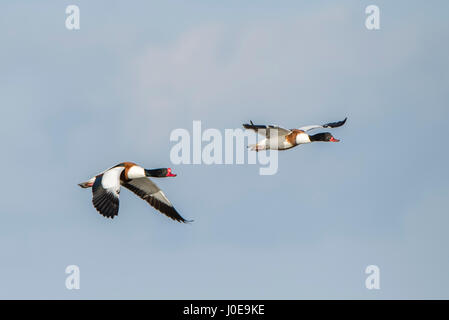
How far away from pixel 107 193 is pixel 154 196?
142 inches

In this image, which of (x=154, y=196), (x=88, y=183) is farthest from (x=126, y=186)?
(x=88, y=183)

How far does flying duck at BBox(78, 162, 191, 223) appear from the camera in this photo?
22734 mm

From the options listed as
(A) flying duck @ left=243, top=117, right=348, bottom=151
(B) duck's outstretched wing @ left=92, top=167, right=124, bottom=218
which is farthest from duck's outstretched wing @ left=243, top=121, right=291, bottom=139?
(B) duck's outstretched wing @ left=92, top=167, right=124, bottom=218

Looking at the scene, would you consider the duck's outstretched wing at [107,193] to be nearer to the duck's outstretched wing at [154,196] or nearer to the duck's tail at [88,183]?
the duck's tail at [88,183]

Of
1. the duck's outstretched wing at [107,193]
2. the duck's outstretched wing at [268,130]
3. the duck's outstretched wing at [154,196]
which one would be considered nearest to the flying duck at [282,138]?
the duck's outstretched wing at [268,130]

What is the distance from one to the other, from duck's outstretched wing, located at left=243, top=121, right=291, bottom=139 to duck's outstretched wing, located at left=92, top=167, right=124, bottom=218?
4.26 metres

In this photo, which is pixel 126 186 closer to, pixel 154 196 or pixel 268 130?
pixel 154 196

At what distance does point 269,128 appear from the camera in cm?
2698

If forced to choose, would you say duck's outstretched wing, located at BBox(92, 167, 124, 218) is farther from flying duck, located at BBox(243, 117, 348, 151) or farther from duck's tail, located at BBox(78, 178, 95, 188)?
flying duck, located at BBox(243, 117, 348, 151)

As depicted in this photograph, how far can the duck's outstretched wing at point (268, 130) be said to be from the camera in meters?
26.5

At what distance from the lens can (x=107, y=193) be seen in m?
23.1
